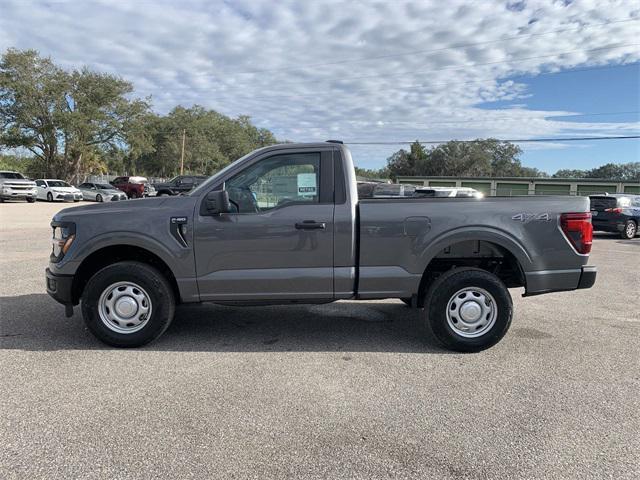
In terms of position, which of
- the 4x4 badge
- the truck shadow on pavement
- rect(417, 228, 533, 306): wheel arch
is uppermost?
the 4x4 badge

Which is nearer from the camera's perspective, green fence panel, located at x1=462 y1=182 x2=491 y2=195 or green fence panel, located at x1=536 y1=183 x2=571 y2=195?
green fence panel, located at x1=536 y1=183 x2=571 y2=195

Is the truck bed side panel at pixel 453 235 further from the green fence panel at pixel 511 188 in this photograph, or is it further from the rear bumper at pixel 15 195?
the green fence panel at pixel 511 188

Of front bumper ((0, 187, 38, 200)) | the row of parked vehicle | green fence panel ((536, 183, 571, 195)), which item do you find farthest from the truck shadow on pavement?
green fence panel ((536, 183, 571, 195))

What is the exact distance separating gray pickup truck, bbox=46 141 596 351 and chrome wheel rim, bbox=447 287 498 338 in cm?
1

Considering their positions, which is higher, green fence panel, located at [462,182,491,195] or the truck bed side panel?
green fence panel, located at [462,182,491,195]

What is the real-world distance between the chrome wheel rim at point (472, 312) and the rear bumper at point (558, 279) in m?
0.47

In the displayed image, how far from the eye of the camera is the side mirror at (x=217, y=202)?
4414 millimetres

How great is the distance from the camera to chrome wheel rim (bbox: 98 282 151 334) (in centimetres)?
460

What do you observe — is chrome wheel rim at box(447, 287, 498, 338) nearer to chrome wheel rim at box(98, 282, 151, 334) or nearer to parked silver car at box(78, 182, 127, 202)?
chrome wheel rim at box(98, 282, 151, 334)

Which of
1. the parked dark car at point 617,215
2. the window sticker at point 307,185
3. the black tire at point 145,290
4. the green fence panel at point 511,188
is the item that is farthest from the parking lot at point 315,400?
the green fence panel at point 511,188

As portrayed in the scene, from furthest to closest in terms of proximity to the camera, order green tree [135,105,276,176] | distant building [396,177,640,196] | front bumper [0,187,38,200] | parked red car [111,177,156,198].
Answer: green tree [135,105,276,176], distant building [396,177,640,196], parked red car [111,177,156,198], front bumper [0,187,38,200]

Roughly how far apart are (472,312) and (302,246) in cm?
174

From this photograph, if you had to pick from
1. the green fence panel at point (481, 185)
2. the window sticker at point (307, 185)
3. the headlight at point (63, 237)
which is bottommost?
the headlight at point (63, 237)

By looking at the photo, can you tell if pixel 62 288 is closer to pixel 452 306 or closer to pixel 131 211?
pixel 131 211
